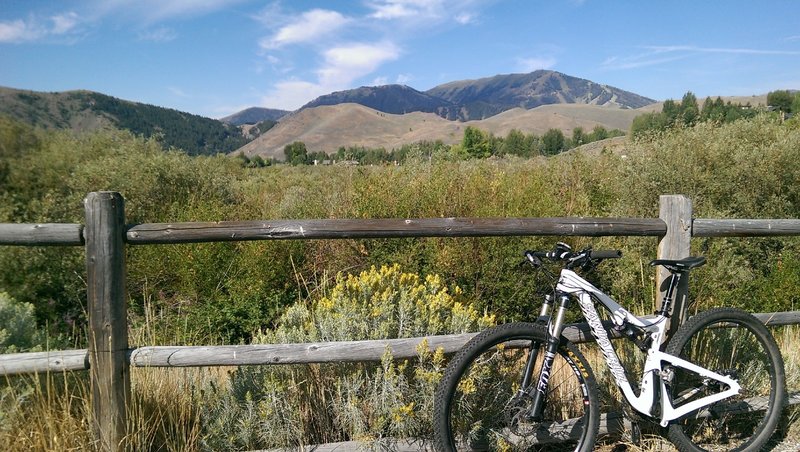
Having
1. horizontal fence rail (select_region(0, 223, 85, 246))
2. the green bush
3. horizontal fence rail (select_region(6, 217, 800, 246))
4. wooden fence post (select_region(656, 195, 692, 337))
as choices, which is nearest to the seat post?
wooden fence post (select_region(656, 195, 692, 337))

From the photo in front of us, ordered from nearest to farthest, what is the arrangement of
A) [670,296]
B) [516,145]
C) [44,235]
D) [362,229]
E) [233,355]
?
[44,235] < [233,355] < [362,229] < [670,296] < [516,145]

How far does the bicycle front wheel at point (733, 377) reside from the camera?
330cm

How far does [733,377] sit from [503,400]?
150cm

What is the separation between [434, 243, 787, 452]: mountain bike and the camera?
2918 mm

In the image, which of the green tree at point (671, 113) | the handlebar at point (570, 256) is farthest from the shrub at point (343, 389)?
the green tree at point (671, 113)

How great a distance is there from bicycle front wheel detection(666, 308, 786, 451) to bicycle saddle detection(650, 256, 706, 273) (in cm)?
32

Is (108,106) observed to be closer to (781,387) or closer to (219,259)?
(219,259)

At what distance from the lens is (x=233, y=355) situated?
2924 millimetres

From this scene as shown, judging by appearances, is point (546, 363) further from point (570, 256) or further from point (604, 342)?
point (570, 256)

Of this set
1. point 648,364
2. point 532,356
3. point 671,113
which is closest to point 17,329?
point 532,356

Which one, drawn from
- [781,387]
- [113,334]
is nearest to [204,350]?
[113,334]

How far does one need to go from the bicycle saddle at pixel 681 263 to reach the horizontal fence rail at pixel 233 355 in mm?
1449

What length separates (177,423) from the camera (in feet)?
10.0

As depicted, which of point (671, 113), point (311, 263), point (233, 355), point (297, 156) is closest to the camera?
point (233, 355)
